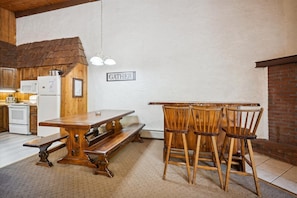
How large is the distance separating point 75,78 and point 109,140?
2.55 meters

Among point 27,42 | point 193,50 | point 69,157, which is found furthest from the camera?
point 27,42

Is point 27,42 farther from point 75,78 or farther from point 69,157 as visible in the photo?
point 69,157

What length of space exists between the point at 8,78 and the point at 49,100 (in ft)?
7.51

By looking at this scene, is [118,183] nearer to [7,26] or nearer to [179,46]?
[179,46]

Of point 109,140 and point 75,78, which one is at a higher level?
point 75,78

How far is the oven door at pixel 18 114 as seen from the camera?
181 inches

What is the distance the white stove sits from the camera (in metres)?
4.60

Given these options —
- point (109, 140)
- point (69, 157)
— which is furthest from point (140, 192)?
point (69, 157)

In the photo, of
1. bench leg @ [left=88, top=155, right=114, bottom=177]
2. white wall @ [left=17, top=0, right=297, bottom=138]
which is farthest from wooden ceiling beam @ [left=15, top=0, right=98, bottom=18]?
bench leg @ [left=88, top=155, right=114, bottom=177]

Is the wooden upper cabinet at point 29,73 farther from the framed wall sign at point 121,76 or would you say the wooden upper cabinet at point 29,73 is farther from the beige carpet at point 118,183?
the beige carpet at point 118,183

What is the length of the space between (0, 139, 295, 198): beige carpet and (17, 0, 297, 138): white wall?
75.9 inches

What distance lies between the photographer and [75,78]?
4.49 metres

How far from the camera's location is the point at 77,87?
459 centimetres

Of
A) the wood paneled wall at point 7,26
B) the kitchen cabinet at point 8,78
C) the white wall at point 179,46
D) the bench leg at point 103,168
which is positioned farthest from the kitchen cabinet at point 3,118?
the bench leg at point 103,168
